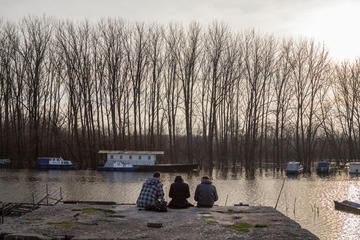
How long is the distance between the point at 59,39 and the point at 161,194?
151 ft

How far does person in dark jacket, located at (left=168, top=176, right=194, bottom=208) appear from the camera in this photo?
13781 millimetres

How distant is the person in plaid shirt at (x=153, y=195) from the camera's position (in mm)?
13086

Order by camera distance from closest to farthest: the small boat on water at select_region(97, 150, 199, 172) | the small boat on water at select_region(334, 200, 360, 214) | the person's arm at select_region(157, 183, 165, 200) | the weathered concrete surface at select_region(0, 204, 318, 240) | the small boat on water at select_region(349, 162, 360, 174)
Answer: the weathered concrete surface at select_region(0, 204, 318, 240)
the person's arm at select_region(157, 183, 165, 200)
the small boat on water at select_region(334, 200, 360, 214)
the small boat on water at select_region(349, 162, 360, 174)
the small boat on water at select_region(97, 150, 199, 172)

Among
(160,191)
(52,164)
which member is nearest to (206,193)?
(160,191)

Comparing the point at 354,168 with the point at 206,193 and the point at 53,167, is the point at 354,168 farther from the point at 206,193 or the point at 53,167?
the point at 206,193

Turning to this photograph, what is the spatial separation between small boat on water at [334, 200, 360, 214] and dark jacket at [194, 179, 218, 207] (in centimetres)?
1082

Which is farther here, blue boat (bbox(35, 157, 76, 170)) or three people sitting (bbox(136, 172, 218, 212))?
blue boat (bbox(35, 157, 76, 170))

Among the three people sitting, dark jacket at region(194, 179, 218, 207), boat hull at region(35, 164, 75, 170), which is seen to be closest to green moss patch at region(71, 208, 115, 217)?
the three people sitting

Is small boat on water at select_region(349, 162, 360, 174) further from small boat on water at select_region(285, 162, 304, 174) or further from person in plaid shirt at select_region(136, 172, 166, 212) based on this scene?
person in plaid shirt at select_region(136, 172, 166, 212)

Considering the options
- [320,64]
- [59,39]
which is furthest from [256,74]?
[59,39]

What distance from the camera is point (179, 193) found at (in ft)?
45.9

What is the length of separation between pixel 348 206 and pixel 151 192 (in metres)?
13.6

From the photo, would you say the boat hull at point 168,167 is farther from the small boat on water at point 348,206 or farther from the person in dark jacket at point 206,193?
the person in dark jacket at point 206,193

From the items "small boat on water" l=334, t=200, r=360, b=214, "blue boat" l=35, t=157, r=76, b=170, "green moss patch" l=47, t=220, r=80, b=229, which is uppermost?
"blue boat" l=35, t=157, r=76, b=170
